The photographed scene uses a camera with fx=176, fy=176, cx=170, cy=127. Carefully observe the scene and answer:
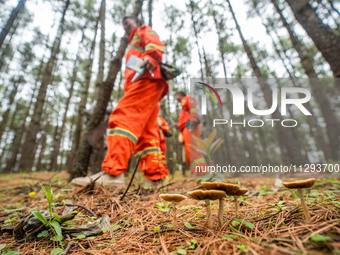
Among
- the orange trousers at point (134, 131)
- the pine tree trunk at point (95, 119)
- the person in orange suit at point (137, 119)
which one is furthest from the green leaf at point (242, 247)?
the pine tree trunk at point (95, 119)

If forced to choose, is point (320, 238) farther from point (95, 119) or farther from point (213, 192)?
point (95, 119)

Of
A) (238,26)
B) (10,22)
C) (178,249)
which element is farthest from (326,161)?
(238,26)

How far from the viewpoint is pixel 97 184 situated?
5.71ft

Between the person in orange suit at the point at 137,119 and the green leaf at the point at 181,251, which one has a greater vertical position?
the person in orange suit at the point at 137,119

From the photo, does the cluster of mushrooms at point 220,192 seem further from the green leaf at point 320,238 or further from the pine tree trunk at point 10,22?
the pine tree trunk at point 10,22

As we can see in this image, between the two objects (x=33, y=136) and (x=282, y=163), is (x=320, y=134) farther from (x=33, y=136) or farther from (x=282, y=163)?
(x=33, y=136)

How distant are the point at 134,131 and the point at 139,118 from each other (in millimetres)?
174

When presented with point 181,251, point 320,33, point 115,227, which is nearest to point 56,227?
point 115,227

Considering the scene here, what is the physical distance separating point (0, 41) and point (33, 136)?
4.67 metres

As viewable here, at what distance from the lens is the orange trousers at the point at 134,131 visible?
6.03 feet

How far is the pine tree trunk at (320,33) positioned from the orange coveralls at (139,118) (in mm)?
2138

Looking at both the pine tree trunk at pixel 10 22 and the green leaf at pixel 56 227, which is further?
the pine tree trunk at pixel 10 22

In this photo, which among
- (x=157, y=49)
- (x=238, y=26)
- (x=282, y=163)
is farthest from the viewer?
(x=238, y=26)

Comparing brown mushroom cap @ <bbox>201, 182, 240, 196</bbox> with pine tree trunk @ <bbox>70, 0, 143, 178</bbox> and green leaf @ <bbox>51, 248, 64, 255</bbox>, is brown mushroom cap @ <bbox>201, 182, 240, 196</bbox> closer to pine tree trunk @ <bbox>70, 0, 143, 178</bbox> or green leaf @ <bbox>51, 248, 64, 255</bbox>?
green leaf @ <bbox>51, 248, 64, 255</bbox>
